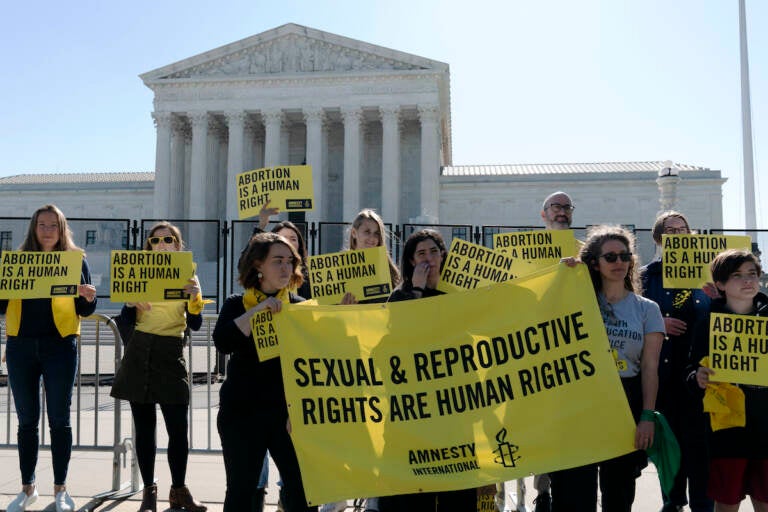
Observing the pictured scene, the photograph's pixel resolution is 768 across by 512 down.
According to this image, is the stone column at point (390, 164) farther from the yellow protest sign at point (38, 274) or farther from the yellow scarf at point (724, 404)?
the yellow scarf at point (724, 404)

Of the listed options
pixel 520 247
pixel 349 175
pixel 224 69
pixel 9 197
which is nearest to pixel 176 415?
pixel 520 247

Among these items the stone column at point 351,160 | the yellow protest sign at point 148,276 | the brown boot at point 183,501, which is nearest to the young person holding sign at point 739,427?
the brown boot at point 183,501

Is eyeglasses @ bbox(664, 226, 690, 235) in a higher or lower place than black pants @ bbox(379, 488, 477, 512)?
higher

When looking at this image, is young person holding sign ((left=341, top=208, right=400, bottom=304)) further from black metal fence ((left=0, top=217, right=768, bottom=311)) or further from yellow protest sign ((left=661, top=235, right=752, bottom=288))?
yellow protest sign ((left=661, top=235, right=752, bottom=288))

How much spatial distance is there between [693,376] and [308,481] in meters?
2.71

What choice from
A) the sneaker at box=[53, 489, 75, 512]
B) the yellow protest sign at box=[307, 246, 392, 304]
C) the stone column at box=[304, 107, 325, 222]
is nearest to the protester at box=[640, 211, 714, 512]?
the yellow protest sign at box=[307, 246, 392, 304]

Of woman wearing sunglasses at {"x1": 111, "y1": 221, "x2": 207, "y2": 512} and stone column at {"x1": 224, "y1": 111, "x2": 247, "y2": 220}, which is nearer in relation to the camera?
woman wearing sunglasses at {"x1": 111, "y1": 221, "x2": 207, "y2": 512}

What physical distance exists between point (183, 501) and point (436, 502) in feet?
8.01

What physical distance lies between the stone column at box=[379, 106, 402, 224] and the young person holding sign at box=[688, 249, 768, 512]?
41.5 m

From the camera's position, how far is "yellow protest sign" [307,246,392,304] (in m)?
5.39

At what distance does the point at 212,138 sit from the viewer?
49.9 metres

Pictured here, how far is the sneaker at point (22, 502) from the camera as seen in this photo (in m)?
5.30

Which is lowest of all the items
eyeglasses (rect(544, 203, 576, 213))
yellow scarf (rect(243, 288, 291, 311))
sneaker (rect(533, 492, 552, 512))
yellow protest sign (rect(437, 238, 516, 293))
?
sneaker (rect(533, 492, 552, 512))

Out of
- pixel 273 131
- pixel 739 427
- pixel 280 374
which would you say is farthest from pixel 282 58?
pixel 739 427
